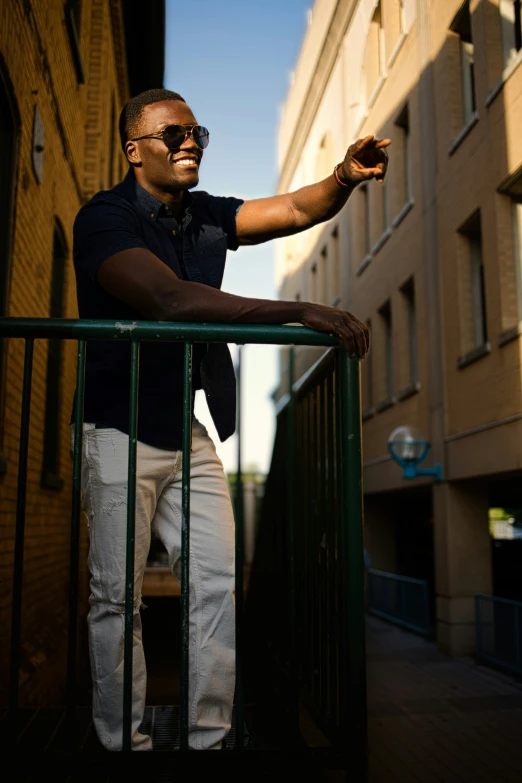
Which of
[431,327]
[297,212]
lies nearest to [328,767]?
[297,212]

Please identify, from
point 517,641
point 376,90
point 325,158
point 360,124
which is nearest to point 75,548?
point 517,641

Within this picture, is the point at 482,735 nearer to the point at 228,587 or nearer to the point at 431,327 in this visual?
the point at 228,587

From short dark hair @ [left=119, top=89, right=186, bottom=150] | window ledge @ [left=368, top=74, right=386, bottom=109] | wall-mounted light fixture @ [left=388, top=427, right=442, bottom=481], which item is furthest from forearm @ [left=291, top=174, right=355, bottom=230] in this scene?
window ledge @ [left=368, top=74, right=386, bottom=109]

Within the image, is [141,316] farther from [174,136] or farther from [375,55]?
[375,55]

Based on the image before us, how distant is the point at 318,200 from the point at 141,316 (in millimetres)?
850

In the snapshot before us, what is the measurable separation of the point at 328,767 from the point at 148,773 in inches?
20.2

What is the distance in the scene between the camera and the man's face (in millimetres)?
3002

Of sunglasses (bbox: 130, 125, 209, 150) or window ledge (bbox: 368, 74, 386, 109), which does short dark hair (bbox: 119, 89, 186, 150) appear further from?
window ledge (bbox: 368, 74, 386, 109)

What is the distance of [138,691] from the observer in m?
2.63

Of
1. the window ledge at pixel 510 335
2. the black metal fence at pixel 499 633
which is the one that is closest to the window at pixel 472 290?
the window ledge at pixel 510 335

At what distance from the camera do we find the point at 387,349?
17031mm

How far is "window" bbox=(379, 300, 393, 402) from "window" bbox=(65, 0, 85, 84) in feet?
28.5

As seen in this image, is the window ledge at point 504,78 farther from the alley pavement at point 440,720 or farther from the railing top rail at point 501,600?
the alley pavement at point 440,720

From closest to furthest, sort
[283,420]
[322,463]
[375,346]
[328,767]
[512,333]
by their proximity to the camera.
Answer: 1. [328,767]
2. [322,463]
3. [283,420]
4. [512,333]
5. [375,346]
